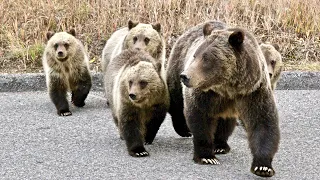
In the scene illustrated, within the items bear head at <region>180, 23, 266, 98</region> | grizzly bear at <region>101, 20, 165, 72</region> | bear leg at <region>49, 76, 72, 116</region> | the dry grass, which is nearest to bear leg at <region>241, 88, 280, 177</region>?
bear head at <region>180, 23, 266, 98</region>

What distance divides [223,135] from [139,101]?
0.90 meters

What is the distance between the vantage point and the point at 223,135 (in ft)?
25.5

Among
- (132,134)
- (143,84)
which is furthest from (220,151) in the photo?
(143,84)

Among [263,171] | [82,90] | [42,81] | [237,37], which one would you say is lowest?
[42,81]

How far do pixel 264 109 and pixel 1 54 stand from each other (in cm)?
637

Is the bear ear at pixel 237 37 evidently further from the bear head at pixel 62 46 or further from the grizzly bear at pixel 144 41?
the bear head at pixel 62 46

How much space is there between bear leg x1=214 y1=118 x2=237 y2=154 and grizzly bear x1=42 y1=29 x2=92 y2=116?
9.92ft

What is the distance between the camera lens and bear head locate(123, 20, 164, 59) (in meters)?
10.3

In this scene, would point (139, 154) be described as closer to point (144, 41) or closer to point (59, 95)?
point (59, 95)

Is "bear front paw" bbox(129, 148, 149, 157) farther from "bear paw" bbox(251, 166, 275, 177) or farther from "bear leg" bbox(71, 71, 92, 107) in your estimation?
"bear leg" bbox(71, 71, 92, 107)

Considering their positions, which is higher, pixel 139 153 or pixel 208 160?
pixel 208 160

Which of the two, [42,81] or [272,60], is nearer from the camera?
[272,60]

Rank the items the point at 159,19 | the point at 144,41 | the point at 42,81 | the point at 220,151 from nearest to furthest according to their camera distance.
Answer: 1. the point at 220,151
2. the point at 144,41
3. the point at 42,81
4. the point at 159,19

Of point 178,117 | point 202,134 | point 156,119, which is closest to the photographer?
point 202,134
